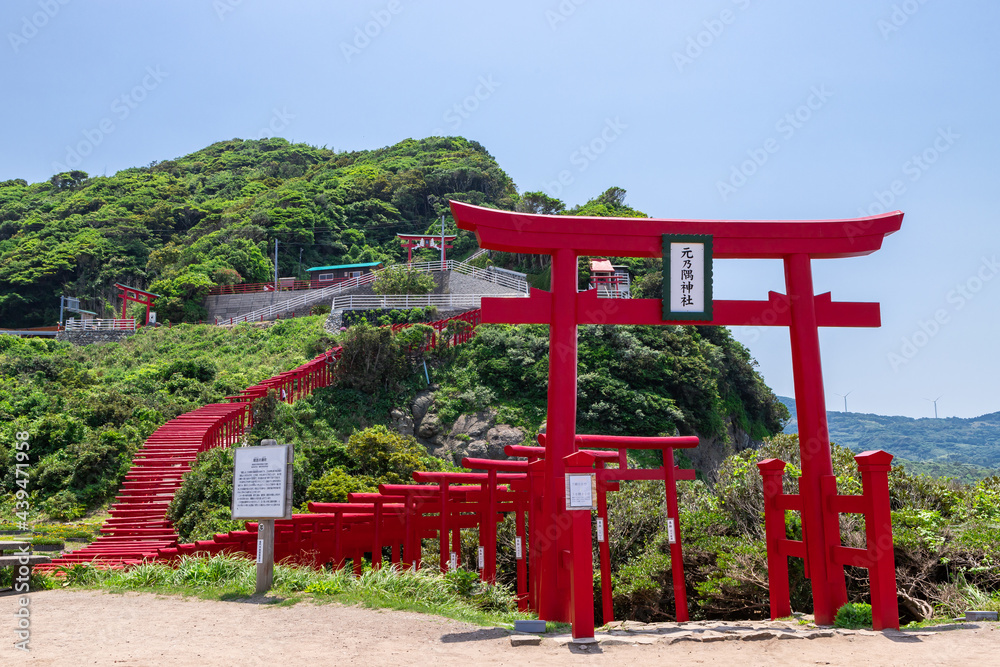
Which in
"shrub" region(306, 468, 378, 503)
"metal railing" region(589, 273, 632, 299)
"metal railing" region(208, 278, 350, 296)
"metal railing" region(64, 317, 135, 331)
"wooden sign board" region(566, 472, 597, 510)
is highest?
"metal railing" region(208, 278, 350, 296)

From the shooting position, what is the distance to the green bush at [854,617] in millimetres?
8398

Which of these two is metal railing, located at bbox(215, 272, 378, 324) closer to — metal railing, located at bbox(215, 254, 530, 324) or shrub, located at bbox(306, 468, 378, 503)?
metal railing, located at bbox(215, 254, 530, 324)

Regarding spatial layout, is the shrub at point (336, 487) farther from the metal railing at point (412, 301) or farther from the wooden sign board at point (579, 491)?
the metal railing at point (412, 301)

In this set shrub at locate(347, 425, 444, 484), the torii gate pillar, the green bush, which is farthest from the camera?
shrub at locate(347, 425, 444, 484)

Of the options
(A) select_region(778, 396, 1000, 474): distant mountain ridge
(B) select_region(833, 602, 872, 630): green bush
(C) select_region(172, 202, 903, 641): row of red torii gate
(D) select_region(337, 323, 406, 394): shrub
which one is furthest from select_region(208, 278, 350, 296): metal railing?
(A) select_region(778, 396, 1000, 474): distant mountain ridge

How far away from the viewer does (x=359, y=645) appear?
6.91 meters

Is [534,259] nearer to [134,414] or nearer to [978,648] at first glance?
[134,414]

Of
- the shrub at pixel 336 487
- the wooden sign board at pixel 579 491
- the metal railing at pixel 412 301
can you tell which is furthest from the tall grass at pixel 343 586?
the metal railing at pixel 412 301

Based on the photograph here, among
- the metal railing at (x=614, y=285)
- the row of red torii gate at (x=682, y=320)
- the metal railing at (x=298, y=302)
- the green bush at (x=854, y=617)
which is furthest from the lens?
the metal railing at (x=298, y=302)

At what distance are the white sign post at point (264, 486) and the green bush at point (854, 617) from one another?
6691 mm

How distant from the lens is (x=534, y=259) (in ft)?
154

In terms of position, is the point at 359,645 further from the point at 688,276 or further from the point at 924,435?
the point at 924,435

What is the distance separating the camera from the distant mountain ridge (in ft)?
411

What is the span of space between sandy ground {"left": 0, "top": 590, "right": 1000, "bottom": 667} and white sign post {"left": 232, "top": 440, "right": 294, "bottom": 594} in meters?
1.74
